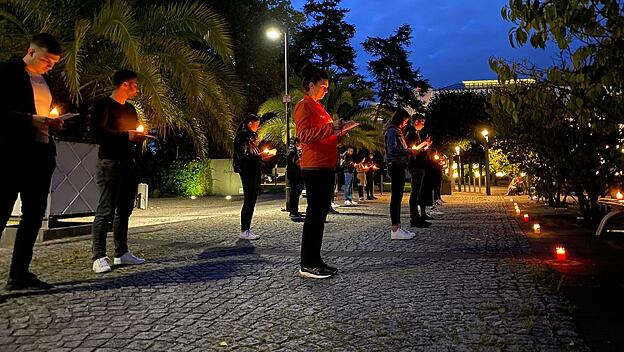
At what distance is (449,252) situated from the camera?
6352 mm

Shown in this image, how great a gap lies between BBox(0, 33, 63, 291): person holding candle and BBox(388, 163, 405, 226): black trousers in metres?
4.54

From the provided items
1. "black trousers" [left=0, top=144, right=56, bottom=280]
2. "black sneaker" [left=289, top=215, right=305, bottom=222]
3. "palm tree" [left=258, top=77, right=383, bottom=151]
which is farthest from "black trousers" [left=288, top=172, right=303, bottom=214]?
"palm tree" [left=258, top=77, right=383, bottom=151]

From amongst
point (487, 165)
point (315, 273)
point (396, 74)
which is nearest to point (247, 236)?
point (315, 273)

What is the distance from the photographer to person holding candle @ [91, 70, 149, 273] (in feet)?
17.5

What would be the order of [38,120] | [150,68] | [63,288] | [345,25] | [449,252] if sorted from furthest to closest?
[345,25] → [150,68] → [449,252] → [63,288] → [38,120]

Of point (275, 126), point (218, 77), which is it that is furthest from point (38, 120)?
point (275, 126)

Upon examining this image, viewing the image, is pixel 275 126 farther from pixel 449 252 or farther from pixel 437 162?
pixel 449 252

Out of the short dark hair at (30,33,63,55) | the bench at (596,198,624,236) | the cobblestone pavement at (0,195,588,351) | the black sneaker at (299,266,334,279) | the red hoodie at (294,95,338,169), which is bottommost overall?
the cobblestone pavement at (0,195,588,351)

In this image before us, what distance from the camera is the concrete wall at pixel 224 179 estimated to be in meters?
25.5

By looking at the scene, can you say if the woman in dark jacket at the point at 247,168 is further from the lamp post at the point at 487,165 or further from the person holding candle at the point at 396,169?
the lamp post at the point at 487,165

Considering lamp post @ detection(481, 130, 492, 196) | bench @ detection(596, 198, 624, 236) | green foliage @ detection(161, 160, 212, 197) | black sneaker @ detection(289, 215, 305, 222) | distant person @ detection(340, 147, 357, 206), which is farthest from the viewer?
green foliage @ detection(161, 160, 212, 197)

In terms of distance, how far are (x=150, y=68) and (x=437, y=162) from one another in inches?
257

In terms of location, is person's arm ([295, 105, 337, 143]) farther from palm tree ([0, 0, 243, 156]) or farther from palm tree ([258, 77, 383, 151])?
palm tree ([258, 77, 383, 151])

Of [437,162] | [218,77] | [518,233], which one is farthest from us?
[218,77]
